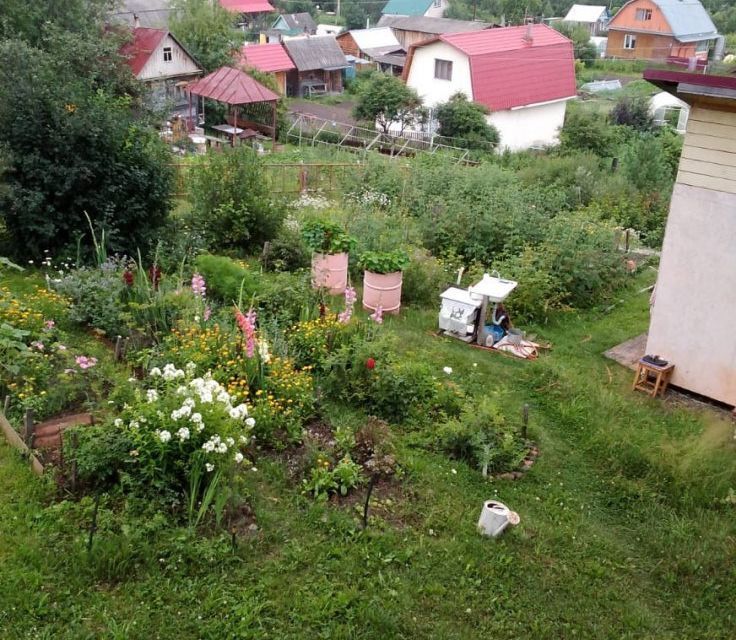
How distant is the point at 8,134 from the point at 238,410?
636 centimetres

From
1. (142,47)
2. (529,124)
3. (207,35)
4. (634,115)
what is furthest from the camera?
(207,35)

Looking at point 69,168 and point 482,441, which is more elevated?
point 69,168

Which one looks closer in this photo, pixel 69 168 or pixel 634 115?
pixel 69 168

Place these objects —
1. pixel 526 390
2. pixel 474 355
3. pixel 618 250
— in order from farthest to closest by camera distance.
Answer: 1. pixel 618 250
2. pixel 474 355
3. pixel 526 390

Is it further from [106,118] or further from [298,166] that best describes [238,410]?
[298,166]

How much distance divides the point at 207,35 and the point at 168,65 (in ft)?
11.5

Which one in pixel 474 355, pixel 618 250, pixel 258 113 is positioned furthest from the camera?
pixel 258 113

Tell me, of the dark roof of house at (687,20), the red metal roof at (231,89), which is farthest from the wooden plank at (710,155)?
the dark roof of house at (687,20)

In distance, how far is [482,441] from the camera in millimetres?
6172

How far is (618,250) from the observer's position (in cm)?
1138

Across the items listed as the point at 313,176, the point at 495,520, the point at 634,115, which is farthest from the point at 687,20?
the point at 495,520

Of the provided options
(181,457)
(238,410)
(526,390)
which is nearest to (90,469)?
(181,457)

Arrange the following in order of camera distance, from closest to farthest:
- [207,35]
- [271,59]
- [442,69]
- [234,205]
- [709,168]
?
[709,168], [234,205], [442,69], [207,35], [271,59]

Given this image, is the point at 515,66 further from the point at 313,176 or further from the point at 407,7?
the point at 407,7
